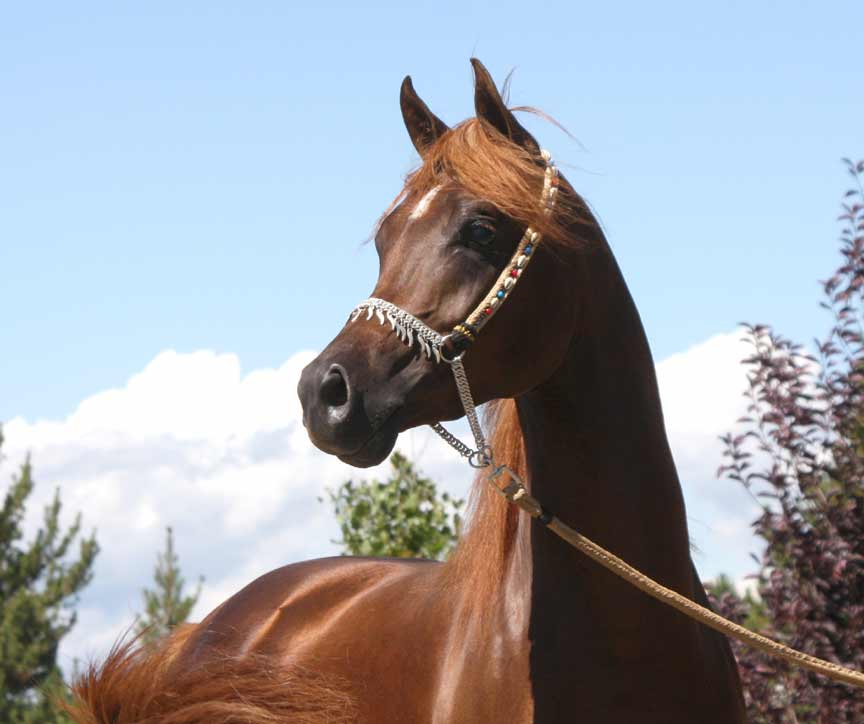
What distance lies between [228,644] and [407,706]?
1.33 metres

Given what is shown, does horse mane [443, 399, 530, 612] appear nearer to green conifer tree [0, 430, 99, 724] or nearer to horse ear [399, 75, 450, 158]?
horse ear [399, 75, 450, 158]

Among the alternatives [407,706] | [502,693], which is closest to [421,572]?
[407,706]

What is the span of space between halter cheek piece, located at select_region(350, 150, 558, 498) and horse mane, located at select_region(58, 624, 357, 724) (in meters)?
0.77

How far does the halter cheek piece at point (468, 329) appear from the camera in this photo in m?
3.00

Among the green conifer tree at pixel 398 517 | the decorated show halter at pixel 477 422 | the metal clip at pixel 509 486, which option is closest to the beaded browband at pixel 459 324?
the decorated show halter at pixel 477 422

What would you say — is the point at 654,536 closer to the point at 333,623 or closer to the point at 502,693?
the point at 502,693

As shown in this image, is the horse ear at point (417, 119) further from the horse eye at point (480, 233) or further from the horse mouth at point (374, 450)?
the horse mouth at point (374, 450)

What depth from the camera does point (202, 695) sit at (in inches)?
127

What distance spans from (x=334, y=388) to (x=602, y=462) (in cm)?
74

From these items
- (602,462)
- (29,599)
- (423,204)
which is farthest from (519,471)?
(29,599)

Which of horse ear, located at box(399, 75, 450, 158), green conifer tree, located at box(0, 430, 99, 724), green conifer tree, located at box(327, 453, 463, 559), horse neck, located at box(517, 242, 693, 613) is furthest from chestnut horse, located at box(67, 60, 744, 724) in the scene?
green conifer tree, located at box(0, 430, 99, 724)

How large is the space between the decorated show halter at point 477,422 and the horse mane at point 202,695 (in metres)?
0.77

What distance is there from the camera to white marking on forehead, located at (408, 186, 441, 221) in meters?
3.21

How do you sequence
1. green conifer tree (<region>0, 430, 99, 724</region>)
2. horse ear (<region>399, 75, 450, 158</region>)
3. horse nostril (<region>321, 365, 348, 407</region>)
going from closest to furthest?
horse nostril (<region>321, 365, 348, 407</region>) < horse ear (<region>399, 75, 450, 158</region>) < green conifer tree (<region>0, 430, 99, 724</region>)
